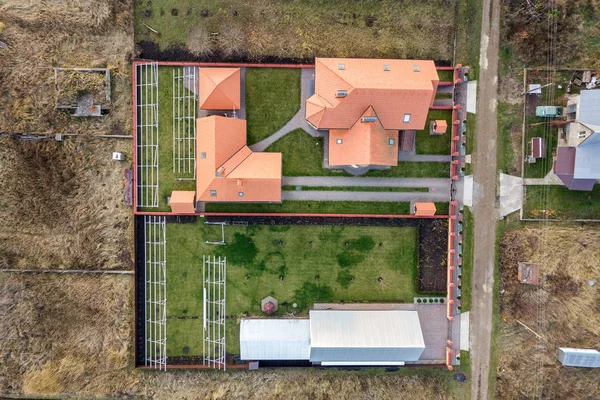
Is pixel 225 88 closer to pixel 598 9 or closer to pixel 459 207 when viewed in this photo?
pixel 459 207

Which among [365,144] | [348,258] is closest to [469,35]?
[365,144]

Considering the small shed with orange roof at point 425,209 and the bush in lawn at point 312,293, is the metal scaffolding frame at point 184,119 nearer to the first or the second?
the bush in lawn at point 312,293

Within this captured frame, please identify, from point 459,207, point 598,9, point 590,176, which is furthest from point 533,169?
point 598,9

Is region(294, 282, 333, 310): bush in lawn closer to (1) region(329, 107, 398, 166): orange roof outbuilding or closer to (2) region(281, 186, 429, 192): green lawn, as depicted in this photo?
(2) region(281, 186, 429, 192): green lawn

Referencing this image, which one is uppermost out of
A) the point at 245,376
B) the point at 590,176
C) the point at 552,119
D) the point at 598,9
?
the point at 598,9

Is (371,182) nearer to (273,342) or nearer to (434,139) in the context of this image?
(434,139)

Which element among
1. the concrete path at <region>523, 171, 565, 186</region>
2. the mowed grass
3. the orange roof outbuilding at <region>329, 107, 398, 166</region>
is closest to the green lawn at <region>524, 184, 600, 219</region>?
the concrete path at <region>523, 171, 565, 186</region>

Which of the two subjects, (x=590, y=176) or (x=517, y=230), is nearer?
(x=590, y=176)

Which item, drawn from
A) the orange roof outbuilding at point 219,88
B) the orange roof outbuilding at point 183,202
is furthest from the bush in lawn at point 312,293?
the orange roof outbuilding at point 219,88
